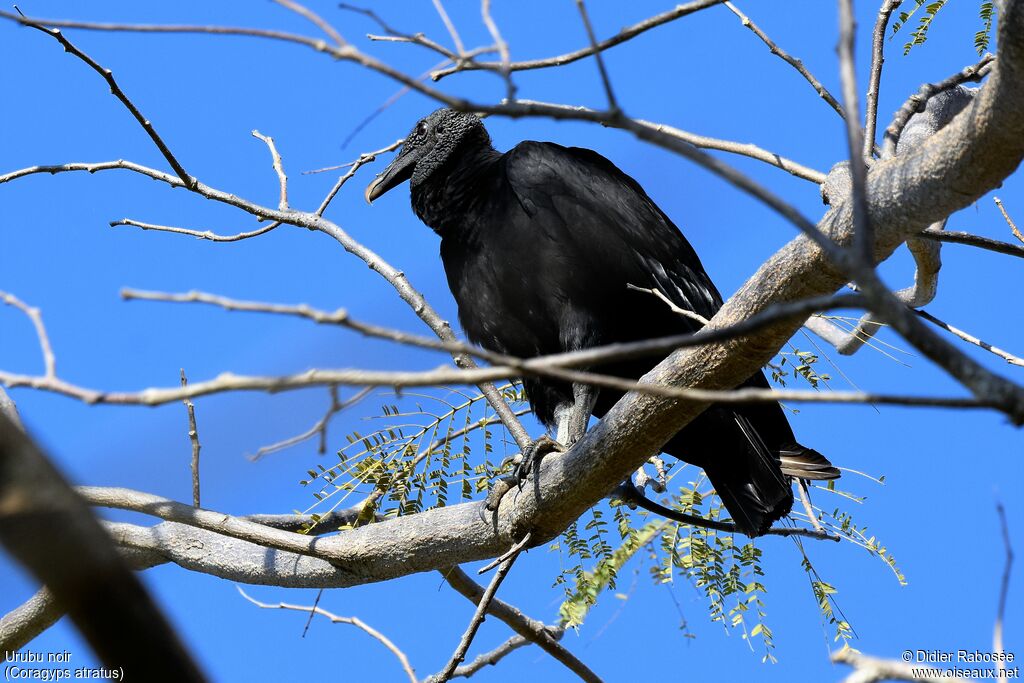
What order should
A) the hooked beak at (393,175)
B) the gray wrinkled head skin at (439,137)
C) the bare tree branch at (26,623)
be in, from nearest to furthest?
the bare tree branch at (26,623) → the gray wrinkled head skin at (439,137) → the hooked beak at (393,175)

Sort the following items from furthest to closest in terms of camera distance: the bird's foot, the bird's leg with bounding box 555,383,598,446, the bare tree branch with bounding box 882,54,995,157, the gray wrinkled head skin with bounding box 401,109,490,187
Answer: the gray wrinkled head skin with bounding box 401,109,490,187, the bird's leg with bounding box 555,383,598,446, the bird's foot, the bare tree branch with bounding box 882,54,995,157

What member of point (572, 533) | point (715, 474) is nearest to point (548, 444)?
point (572, 533)

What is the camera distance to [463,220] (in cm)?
414

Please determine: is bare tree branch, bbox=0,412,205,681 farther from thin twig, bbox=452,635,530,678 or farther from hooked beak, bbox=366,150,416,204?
hooked beak, bbox=366,150,416,204

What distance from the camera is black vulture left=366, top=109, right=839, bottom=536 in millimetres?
3645

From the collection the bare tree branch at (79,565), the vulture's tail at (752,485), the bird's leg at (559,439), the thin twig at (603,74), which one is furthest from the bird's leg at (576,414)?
the bare tree branch at (79,565)

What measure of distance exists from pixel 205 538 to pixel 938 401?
9.57ft

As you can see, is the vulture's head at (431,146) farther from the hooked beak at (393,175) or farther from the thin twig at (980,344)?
the thin twig at (980,344)

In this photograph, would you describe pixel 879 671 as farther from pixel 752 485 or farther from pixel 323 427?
pixel 752 485

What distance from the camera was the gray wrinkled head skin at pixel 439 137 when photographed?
4.44 metres

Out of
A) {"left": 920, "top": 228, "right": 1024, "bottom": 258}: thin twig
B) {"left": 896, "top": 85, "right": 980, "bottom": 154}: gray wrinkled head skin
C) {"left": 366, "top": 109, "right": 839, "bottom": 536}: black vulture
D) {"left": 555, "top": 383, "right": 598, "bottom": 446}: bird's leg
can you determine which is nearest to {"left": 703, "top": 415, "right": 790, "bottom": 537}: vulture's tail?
{"left": 366, "top": 109, "right": 839, "bottom": 536}: black vulture

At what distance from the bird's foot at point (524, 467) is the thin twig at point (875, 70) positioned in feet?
4.44

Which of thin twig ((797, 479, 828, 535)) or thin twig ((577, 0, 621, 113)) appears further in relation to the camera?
thin twig ((797, 479, 828, 535))

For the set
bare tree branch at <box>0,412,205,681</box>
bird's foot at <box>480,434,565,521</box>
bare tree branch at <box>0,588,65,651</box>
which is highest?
bare tree branch at <box>0,588,65,651</box>
